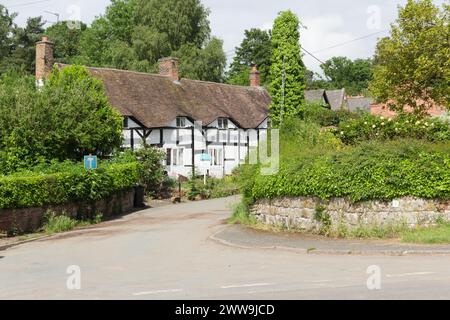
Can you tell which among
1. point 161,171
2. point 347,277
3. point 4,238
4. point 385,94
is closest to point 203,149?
point 161,171

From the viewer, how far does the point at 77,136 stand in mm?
28188

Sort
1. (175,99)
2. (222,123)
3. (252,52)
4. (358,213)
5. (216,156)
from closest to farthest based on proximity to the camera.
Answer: (358,213), (175,99), (216,156), (222,123), (252,52)

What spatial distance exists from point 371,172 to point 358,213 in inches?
47.4

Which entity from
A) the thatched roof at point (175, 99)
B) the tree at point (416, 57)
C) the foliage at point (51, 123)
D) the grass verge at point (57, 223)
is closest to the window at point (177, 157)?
the thatched roof at point (175, 99)

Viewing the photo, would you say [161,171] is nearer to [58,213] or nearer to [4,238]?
[58,213]

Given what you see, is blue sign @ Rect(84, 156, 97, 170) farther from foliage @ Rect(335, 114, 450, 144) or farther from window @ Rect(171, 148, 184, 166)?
window @ Rect(171, 148, 184, 166)

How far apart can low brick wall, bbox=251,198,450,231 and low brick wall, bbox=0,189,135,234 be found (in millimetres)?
10044

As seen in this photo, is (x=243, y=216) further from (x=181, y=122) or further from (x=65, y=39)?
(x=65, y=39)

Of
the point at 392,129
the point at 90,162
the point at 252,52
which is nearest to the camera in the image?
the point at 392,129

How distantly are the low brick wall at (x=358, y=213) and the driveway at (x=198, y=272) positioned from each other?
2.43 m

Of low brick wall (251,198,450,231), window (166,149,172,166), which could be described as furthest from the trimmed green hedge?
low brick wall (251,198,450,231)

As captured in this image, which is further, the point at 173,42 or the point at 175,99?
the point at 173,42

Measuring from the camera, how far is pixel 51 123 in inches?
1083

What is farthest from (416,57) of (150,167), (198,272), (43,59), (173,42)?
(173,42)
